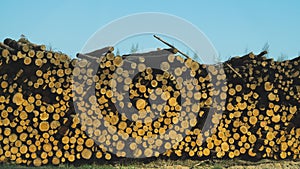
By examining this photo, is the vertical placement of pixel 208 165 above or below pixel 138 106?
below

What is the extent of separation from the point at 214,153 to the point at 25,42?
370 centimetres

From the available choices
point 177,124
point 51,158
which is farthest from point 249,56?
point 51,158

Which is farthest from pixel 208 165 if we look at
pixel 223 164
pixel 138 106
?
pixel 138 106

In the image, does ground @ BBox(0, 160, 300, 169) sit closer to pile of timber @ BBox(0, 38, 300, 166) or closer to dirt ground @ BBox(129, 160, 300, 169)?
dirt ground @ BBox(129, 160, 300, 169)

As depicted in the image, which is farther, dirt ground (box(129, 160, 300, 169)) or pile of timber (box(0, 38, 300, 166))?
dirt ground (box(129, 160, 300, 169))

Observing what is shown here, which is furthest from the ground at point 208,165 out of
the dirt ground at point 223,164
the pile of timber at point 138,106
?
the pile of timber at point 138,106

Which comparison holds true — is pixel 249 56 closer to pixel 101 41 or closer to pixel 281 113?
pixel 281 113

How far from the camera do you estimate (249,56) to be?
23.8 ft

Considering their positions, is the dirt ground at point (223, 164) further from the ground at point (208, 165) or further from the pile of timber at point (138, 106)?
the pile of timber at point (138, 106)

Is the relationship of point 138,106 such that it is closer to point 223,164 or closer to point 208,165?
point 208,165

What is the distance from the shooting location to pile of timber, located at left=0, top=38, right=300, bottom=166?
268 inches

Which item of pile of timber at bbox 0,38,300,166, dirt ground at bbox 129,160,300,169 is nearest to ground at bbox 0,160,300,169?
dirt ground at bbox 129,160,300,169

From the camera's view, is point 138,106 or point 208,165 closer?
point 138,106

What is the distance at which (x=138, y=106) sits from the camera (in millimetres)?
6938
